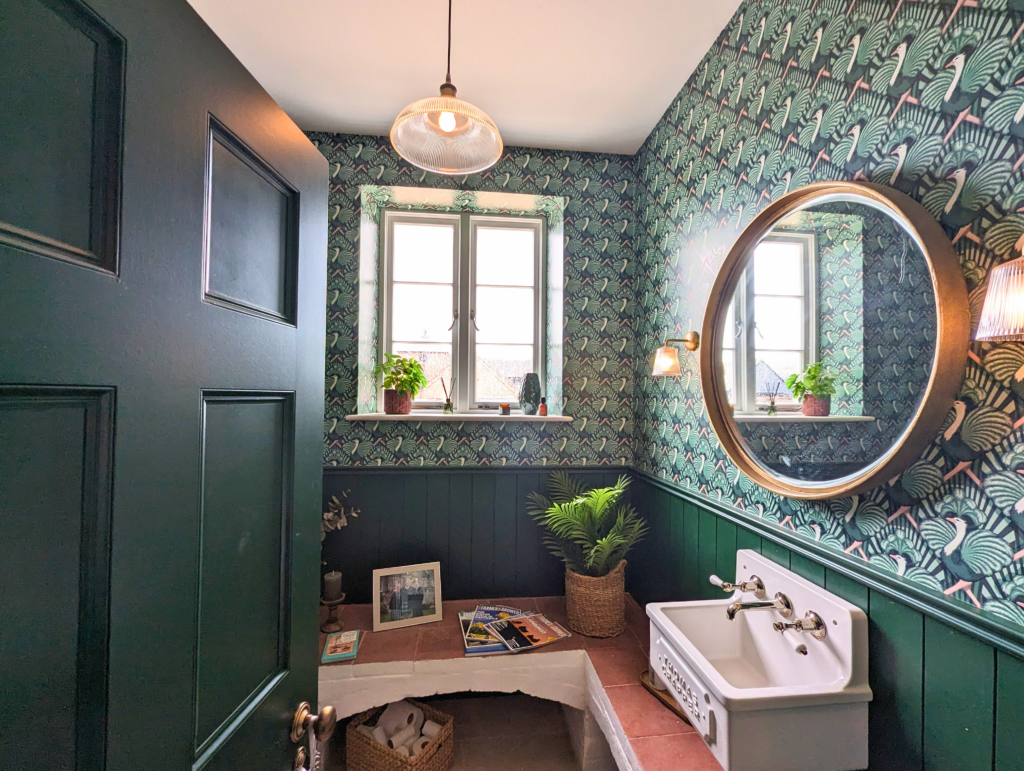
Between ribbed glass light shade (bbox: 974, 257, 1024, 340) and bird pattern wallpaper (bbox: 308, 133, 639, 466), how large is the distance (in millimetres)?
1566

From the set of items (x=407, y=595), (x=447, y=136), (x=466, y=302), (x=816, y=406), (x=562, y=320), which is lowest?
(x=407, y=595)

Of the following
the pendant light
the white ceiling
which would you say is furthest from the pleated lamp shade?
the white ceiling

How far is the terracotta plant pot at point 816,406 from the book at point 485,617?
137cm

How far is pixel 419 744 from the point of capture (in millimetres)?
1600

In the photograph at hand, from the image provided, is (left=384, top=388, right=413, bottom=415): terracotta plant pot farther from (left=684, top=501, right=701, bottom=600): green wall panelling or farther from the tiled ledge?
(left=684, top=501, right=701, bottom=600): green wall panelling

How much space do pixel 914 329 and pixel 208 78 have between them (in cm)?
118

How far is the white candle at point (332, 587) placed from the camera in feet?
6.05

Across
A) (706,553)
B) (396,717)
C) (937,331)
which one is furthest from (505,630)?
(937,331)

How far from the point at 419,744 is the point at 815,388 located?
171 centimetres

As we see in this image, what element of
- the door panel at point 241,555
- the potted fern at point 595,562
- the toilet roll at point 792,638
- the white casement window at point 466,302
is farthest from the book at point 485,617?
the door panel at point 241,555

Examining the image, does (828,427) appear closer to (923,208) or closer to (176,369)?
(923,208)

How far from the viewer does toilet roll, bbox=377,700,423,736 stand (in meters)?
1.66

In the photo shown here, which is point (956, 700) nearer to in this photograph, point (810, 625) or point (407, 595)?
point (810, 625)

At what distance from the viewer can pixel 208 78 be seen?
1.86 ft
